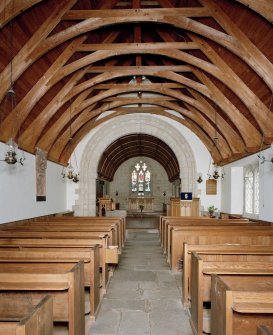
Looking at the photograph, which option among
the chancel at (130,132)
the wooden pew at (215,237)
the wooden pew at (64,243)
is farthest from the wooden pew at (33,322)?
the wooden pew at (215,237)

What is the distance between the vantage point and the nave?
11.9ft

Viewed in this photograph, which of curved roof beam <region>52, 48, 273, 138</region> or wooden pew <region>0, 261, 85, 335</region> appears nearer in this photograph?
wooden pew <region>0, 261, 85, 335</region>

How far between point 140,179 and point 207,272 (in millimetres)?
21123

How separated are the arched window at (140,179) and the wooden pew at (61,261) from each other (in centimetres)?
2010

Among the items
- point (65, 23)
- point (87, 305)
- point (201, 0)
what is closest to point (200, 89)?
point (201, 0)

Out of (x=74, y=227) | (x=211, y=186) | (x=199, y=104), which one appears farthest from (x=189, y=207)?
(x=74, y=227)

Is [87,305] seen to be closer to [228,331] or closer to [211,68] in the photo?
[228,331]

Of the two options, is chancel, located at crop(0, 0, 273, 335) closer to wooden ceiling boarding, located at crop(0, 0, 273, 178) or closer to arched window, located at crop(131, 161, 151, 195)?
wooden ceiling boarding, located at crop(0, 0, 273, 178)

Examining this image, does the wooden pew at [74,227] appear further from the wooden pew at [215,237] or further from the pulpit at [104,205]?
the pulpit at [104,205]

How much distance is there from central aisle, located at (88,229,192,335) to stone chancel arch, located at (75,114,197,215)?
5667mm

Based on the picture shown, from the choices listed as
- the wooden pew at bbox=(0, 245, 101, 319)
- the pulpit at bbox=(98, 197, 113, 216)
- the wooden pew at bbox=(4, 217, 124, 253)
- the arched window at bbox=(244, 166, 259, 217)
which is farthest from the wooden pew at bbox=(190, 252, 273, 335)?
the pulpit at bbox=(98, 197, 113, 216)

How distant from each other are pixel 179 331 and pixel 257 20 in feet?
16.4

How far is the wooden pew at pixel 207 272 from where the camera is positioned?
118 inches

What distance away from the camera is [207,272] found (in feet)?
10.4
